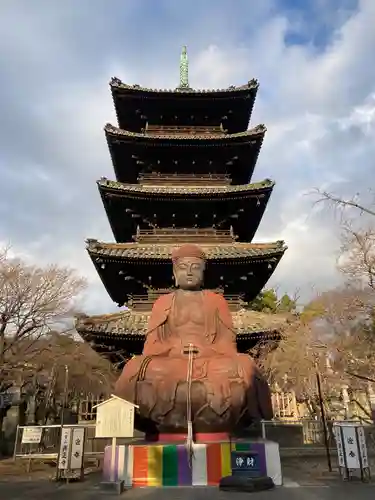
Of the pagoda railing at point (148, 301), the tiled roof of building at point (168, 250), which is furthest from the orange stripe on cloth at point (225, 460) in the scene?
the pagoda railing at point (148, 301)

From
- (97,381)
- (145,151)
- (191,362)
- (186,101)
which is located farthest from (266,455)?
(186,101)

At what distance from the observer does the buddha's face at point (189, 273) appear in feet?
27.8

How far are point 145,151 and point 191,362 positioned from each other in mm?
12151

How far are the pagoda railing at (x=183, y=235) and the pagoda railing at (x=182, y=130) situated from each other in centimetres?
460

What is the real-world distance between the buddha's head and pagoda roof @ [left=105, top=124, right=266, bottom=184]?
971 cm

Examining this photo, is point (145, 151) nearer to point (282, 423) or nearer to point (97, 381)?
point (97, 381)

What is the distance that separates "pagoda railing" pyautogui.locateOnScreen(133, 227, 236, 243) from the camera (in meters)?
16.5

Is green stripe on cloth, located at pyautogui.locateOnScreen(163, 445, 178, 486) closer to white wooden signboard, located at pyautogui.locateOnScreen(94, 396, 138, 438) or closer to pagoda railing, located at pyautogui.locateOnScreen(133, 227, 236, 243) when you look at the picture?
white wooden signboard, located at pyautogui.locateOnScreen(94, 396, 138, 438)

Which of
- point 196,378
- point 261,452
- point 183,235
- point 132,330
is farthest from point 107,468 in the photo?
point 183,235

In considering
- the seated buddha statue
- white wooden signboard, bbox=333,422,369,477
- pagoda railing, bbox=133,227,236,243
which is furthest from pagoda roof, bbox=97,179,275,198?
white wooden signboard, bbox=333,422,369,477

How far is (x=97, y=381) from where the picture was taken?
58.0ft

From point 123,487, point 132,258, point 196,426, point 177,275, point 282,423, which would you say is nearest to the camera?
point 123,487

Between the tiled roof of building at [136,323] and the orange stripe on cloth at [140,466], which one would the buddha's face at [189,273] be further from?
the tiled roof of building at [136,323]

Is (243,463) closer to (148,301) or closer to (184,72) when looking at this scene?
(148,301)
